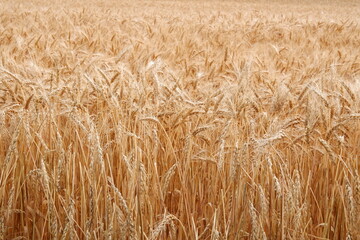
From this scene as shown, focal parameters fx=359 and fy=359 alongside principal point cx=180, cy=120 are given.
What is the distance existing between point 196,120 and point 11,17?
5957 mm

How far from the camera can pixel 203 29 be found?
5902mm

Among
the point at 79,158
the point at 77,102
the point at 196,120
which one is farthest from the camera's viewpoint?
the point at 196,120

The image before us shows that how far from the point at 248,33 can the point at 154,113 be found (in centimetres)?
479

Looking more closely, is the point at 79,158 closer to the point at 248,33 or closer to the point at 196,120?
the point at 196,120

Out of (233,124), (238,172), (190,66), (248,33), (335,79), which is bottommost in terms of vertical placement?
(238,172)

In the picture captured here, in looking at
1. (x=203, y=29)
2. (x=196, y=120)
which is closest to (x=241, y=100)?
(x=196, y=120)

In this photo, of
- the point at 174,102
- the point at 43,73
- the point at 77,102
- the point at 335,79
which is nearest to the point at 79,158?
the point at 77,102

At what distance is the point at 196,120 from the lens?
147 cm

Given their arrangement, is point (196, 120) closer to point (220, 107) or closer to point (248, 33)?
point (220, 107)

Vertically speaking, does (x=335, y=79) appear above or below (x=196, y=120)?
above

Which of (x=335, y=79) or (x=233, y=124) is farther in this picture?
(x=335, y=79)

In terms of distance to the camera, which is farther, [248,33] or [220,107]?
[248,33]

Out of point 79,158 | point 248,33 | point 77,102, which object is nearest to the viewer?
point 79,158

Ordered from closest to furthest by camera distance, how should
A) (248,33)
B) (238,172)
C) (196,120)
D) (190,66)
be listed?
(238,172), (196,120), (190,66), (248,33)
